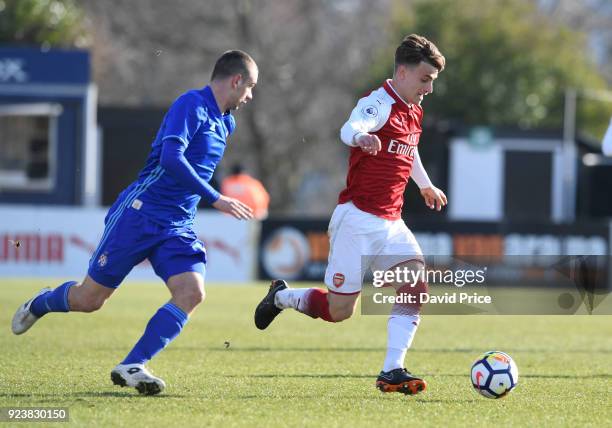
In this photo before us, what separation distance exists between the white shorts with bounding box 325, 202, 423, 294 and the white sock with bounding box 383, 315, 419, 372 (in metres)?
0.34

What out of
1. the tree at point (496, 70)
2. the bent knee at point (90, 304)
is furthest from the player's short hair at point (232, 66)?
the tree at point (496, 70)

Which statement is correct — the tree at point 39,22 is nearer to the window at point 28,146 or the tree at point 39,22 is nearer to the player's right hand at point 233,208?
the window at point 28,146

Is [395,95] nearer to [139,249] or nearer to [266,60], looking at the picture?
[139,249]

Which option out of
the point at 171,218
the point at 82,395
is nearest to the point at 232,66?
the point at 171,218

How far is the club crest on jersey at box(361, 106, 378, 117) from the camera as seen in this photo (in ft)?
22.6

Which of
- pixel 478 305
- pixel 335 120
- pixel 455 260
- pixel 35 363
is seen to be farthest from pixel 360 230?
pixel 335 120

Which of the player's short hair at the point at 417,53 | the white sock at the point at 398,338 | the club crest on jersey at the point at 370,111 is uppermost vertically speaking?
the player's short hair at the point at 417,53

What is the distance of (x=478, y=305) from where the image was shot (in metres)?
15.0

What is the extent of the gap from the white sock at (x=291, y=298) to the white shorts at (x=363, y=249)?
468 millimetres

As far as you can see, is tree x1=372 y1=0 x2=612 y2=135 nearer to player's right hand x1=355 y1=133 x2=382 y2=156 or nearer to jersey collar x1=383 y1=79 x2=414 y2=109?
jersey collar x1=383 y1=79 x2=414 y2=109

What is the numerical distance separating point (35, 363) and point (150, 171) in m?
2.01

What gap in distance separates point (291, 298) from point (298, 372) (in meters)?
0.67

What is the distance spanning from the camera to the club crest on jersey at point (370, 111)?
271 inches

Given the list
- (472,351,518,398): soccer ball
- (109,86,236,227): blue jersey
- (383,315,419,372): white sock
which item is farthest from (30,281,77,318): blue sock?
(472,351,518,398): soccer ball
